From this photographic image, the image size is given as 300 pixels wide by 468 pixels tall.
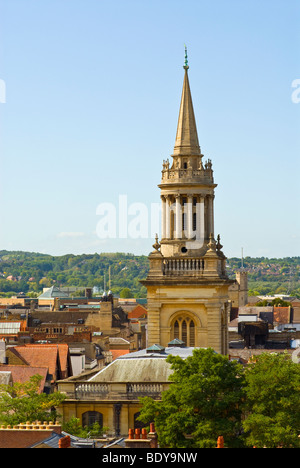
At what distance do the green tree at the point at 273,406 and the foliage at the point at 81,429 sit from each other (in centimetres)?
681

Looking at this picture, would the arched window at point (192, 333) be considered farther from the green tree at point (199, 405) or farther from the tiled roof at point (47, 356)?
the tiled roof at point (47, 356)

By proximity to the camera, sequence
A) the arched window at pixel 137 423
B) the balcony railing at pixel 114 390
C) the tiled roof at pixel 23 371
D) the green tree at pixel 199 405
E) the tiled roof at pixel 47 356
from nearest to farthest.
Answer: the green tree at pixel 199 405
the arched window at pixel 137 423
the balcony railing at pixel 114 390
the tiled roof at pixel 23 371
the tiled roof at pixel 47 356

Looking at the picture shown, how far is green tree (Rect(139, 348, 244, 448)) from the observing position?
55.6 meters

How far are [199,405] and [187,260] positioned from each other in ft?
64.4

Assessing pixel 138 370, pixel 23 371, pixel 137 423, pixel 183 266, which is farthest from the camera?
pixel 23 371

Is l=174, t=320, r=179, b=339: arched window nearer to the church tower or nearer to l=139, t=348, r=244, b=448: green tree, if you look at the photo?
the church tower

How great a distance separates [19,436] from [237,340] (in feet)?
304

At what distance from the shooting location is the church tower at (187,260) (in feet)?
248

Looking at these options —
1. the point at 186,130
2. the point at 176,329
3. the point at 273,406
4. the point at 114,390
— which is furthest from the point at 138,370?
the point at 186,130

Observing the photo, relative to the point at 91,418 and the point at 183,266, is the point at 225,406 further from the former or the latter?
the point at 183,266

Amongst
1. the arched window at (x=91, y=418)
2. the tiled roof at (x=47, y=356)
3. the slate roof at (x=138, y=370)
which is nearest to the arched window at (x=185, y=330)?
the slate roof at (x=138, y=370)

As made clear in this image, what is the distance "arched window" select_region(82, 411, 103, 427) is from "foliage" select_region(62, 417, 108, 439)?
28.7 inches

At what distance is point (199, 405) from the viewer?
189 ft
